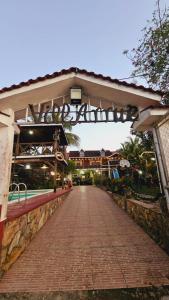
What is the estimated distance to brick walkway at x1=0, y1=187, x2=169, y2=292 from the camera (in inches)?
122

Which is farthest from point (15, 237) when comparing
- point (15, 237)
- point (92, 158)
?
point (92, 158)

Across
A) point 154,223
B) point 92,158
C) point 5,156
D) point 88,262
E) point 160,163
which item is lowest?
point 88,262

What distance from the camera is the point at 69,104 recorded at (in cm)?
419

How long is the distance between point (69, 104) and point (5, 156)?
1850 millimetres

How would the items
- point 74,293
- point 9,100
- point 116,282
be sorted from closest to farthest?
point 74,293, point 116,282, point 9,100

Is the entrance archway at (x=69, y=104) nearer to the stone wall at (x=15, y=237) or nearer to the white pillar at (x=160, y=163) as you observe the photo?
the white pillar at (x=160, y=163)

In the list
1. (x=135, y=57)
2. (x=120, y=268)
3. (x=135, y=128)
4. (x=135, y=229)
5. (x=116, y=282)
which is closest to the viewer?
(x=116, y=282)

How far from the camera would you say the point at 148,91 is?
3744 millimetres

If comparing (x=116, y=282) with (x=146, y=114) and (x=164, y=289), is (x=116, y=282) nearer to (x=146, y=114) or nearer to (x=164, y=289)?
(x=164, y=289)

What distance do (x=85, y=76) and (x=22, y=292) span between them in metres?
4.32

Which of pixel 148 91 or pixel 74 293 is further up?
pixel 148 91

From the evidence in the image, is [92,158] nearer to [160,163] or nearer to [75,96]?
[75,96]

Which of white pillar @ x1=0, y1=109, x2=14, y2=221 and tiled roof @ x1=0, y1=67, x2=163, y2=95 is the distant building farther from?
white pillar @ x1=0, y1=109, x2=14, y2=221

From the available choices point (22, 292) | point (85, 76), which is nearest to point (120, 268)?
point (22, 292)
